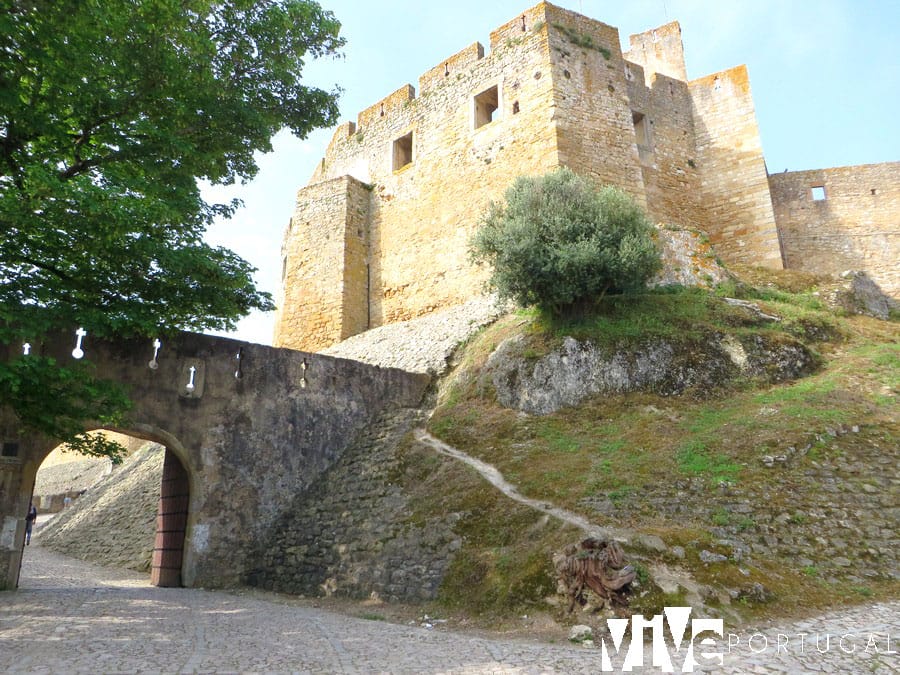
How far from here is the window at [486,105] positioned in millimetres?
21141

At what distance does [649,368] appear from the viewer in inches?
467

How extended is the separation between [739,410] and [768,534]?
3255 millimetres

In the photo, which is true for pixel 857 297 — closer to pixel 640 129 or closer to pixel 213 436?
pixel 640 129

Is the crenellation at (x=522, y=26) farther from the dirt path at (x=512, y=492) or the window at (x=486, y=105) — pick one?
the dirt path at (x=512, y=492)

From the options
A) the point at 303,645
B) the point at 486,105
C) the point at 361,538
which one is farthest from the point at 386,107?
the point at 303,645

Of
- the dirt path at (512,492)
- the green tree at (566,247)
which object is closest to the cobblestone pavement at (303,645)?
the dirt path at (512,492)

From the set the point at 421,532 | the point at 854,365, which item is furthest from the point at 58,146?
the point at 854,365

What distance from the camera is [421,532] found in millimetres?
9281

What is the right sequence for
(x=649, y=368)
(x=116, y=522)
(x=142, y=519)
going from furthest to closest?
(x=116, y=522)
(x=142, y=519)
(x=649, y=368)

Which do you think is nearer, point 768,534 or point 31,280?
point 768,534

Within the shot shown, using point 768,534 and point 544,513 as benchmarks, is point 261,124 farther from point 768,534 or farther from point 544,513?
point 768,534

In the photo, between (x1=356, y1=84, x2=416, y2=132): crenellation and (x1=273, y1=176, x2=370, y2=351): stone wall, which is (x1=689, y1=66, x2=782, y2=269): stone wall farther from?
(x1=273, y1=176, x2=370, y2=351): stone wall

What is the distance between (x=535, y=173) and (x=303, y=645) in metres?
15.2

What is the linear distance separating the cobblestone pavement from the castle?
13190mm
